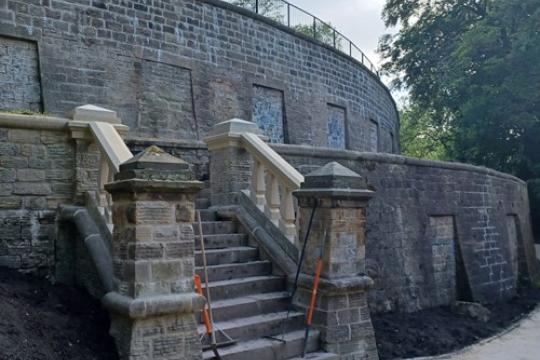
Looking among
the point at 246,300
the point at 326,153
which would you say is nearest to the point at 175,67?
the point at 326,153

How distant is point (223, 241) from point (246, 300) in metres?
1.04

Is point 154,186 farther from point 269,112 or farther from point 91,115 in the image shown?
point 269,112

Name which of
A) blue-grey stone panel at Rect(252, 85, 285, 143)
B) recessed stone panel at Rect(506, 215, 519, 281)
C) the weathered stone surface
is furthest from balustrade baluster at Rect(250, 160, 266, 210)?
recessed stone panel at Rect(506, 215, 519, 281)

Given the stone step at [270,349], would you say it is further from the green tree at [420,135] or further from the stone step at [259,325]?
the green tree at [420,135]

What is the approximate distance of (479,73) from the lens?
63.7 ft

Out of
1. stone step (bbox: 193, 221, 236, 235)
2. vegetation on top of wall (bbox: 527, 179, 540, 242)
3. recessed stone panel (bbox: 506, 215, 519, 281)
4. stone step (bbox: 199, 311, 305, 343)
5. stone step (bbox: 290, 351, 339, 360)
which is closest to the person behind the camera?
stone step (bbox: 199, 311, 305, 343)

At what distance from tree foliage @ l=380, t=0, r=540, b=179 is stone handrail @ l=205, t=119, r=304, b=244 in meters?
14.1

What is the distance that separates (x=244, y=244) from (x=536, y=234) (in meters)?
17.4

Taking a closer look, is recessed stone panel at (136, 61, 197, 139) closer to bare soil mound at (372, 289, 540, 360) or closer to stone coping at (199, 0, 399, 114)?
stone coping at (199, 0, 399, 114)

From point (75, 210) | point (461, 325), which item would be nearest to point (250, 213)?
point (75, 210)

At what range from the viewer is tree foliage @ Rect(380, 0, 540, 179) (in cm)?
1808

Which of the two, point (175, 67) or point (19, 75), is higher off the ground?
point (175, 67)

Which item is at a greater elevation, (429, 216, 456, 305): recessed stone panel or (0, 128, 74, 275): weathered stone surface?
(0, 128, 74, 275): weathered stone surface

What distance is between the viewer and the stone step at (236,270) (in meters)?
5.82
